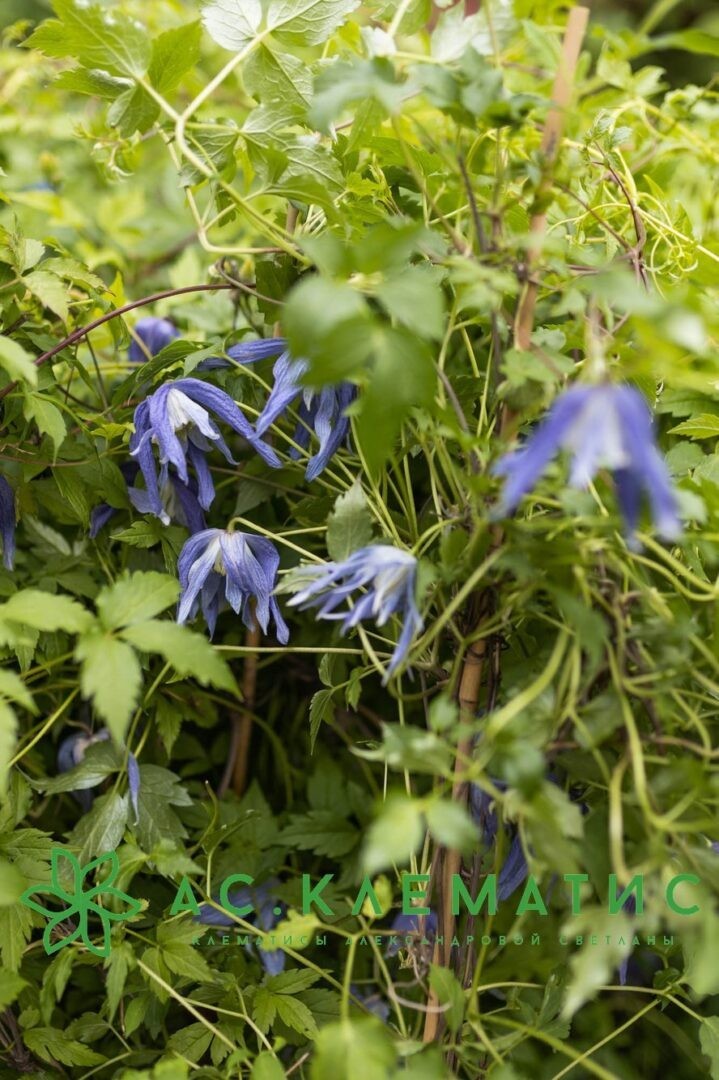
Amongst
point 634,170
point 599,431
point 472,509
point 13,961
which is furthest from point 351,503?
point 634,170

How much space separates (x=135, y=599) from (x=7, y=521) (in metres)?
0.27

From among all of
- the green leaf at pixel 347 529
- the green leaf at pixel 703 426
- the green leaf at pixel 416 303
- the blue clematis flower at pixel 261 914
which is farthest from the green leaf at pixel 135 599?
the green leaf at pixel 703 426

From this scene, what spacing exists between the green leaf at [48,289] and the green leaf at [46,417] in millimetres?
84

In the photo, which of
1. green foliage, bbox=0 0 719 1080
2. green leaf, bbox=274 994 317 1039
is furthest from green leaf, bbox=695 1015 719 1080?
green leaf, bbox=274 994 317 1039

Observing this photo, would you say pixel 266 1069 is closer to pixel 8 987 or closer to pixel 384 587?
pixel 8 987

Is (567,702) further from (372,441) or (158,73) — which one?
(158,73)

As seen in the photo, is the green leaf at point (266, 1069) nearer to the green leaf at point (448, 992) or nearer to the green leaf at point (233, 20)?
the green leaf at point (448, 992)

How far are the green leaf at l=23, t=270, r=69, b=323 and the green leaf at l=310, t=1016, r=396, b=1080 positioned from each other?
1.76 feet

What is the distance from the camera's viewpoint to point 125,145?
0.89 meters

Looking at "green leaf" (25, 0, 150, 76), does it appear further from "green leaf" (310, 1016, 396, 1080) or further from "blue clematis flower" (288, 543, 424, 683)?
"green leaf" (310, 1016, 396, 1080)

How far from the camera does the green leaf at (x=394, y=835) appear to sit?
0.43 meters

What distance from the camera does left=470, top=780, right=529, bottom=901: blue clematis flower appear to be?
0.65m

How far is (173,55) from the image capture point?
2.34 feet

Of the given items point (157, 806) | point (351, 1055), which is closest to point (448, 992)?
point (351, 1055)
